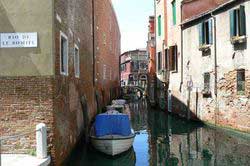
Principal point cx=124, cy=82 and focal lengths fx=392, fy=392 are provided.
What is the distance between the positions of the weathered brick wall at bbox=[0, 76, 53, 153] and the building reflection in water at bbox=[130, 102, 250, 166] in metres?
3.99

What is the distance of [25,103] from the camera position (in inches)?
358

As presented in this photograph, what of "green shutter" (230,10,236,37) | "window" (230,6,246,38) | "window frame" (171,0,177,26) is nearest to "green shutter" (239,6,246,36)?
"window" (230,6,246,38)

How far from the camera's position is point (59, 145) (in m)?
9.69

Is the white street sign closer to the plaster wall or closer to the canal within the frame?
the plaster wall

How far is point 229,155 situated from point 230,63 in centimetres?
551

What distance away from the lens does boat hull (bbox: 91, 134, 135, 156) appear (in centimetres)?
1200

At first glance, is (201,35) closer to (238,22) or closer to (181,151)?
(238,22)

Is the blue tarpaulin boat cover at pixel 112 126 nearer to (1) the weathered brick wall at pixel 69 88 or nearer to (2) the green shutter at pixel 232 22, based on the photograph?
(1) the weathered brick wall at pixel 69 88

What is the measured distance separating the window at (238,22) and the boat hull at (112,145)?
6.60m

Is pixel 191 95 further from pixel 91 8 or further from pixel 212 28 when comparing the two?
pixel 91 8

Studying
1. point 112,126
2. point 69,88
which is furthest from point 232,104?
point 69,88

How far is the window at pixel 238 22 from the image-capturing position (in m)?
15.3

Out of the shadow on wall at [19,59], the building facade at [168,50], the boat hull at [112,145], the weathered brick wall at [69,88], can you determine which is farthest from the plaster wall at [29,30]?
the building facade at [168,50]

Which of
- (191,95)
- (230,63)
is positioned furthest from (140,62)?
(230,63)
